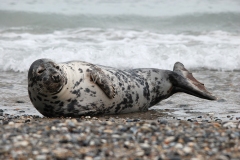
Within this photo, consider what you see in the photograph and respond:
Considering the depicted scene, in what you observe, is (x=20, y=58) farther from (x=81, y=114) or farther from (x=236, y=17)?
(x=236, y=17)

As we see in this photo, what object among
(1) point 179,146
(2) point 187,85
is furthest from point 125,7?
(1) point 179,146

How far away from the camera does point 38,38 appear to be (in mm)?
13562

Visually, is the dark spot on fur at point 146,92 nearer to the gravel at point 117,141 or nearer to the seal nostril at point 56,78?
the seal nostril at point 56,78

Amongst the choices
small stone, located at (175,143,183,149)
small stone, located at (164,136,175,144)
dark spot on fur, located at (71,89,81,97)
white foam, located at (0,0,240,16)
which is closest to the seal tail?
dark spot on fur, located at (71,89,81,97)

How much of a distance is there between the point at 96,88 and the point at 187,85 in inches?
60.5

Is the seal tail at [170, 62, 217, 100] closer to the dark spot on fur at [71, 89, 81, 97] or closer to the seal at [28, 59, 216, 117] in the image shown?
the seal at [28, 59, 216, 117]

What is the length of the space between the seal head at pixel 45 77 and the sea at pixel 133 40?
3.35ft

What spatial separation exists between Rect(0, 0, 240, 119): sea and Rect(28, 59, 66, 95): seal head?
3.35ft

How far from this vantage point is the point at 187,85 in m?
7.48

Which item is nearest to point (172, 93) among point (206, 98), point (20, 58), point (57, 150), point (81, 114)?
point (206, 98)

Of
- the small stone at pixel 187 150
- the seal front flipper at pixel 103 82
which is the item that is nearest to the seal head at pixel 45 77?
the seal front flipper at pixel 103 82

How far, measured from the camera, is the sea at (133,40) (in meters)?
8.09

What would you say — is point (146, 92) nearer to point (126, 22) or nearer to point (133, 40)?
point (133, 40)

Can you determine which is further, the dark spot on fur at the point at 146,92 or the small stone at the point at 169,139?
the dark spot on fur at the point at 146,92
